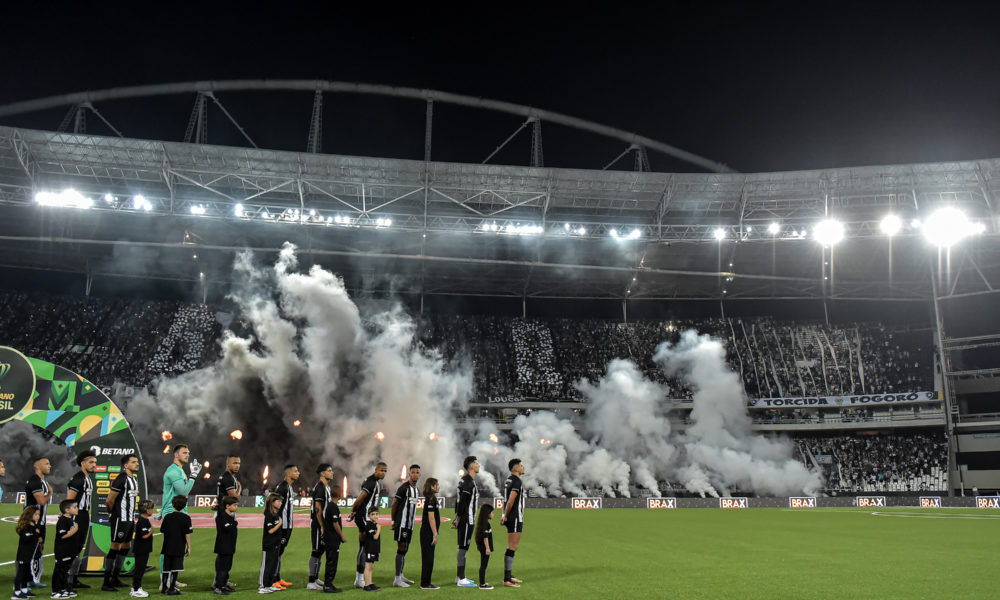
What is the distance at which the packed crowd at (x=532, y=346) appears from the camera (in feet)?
144

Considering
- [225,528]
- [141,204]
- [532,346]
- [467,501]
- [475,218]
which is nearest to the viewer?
[225,528]

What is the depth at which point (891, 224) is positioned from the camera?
37.6 metres

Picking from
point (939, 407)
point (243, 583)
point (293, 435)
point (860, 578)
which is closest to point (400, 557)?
point (243, 583)

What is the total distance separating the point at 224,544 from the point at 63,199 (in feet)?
109

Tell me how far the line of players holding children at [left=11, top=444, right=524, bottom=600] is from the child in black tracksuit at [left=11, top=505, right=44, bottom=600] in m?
0.01

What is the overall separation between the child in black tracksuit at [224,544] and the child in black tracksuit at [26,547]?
7.46 feet

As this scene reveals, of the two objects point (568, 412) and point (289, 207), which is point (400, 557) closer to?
point (289, 207)

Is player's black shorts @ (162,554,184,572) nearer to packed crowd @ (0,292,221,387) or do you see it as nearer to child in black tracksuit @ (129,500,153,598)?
child in black tracksuit @ (129,500,153,598)

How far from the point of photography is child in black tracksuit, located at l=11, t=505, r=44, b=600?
8.86 m

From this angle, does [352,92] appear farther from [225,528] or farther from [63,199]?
[225,528]

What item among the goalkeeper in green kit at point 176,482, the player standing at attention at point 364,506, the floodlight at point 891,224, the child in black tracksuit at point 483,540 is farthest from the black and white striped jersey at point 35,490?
the floodlight at point 891,224

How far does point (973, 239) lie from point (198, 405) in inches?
1788

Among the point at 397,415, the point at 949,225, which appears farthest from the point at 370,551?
the point at 949,225

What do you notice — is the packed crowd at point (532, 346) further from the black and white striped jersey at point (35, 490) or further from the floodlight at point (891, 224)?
the black and white striped jersey at point (35, 490)
